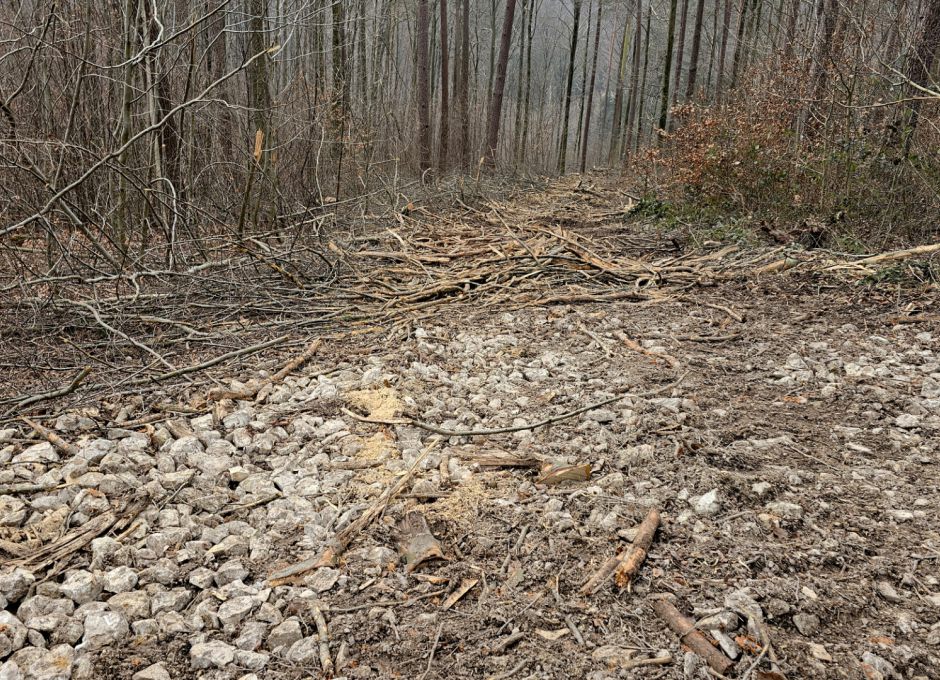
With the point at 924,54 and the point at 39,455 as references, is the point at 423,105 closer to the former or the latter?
the point at 924,54

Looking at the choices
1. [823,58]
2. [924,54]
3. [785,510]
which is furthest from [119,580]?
[823,58]

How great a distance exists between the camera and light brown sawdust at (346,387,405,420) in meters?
3.04

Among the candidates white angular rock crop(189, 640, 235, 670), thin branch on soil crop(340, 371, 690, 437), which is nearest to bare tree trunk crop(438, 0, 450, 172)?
thin branch on soil crop(340, 371, 690, 437)

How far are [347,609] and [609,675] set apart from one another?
0.73 m

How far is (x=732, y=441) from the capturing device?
8.86 ft

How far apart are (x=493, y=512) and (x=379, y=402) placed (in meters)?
1.09

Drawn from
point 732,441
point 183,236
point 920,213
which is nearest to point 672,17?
point 920,213

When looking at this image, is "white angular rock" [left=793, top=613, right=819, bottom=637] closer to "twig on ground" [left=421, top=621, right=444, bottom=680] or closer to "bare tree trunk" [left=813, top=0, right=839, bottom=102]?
"twig on ground" [left=421, top=621, right=444, bottom=680]

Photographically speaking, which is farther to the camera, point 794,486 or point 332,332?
point 332,332

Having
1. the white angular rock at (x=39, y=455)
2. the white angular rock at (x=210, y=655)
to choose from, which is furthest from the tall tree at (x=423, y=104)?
the white angular rock at (x=210, y=655)

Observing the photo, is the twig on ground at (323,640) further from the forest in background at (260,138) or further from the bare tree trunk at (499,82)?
the bare tree trunk at (499,82)

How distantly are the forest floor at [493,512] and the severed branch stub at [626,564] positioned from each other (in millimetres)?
23

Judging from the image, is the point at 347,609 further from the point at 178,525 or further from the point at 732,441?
the point at 732,441

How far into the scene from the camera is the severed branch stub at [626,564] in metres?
1.86
